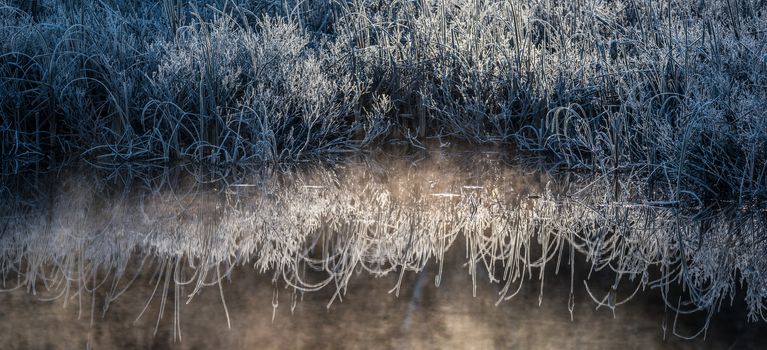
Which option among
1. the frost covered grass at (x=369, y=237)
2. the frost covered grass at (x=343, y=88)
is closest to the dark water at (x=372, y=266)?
the frost covered grass at (x=369, y=237)

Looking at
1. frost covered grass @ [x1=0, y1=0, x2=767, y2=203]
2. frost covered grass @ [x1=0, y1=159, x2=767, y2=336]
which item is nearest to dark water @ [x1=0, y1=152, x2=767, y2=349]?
frost covered grass @ [x1=0, y1=159, x2=767, y2=336]

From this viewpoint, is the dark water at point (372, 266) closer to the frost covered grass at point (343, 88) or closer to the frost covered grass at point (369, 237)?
the frost covered grass at point (369, 237)

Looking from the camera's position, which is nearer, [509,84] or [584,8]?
[509,84]

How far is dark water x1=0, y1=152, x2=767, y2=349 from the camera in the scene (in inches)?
84.1

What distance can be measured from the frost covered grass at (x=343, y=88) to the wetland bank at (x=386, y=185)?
0.02 metres

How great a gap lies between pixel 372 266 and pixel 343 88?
2523 mm

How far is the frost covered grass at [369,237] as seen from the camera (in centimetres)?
255

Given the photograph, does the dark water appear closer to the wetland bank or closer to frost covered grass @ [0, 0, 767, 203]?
the wetland bank

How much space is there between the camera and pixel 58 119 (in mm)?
5156

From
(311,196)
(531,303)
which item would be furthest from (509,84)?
(531,303)

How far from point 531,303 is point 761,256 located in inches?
33.9

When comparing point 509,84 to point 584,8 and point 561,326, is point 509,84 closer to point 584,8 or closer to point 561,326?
point 584,8

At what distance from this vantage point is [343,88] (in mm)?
5125

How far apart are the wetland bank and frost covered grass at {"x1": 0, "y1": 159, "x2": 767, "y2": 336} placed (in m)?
0.01
